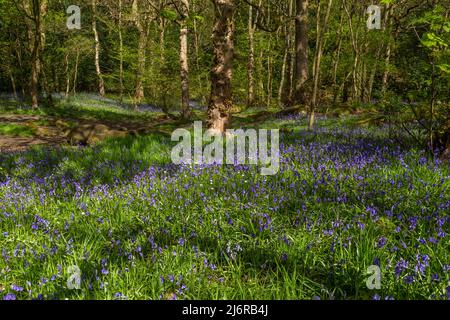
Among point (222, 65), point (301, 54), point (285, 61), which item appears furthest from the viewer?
point (285, 61)

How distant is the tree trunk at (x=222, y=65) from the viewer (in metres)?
8.88

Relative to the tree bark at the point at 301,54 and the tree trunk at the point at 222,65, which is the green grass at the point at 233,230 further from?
the tree bark at the point at 301,54

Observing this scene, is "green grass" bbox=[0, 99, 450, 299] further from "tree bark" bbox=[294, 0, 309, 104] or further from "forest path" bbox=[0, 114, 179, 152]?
"tree bark" bbox=[294, 0, 309, 104]

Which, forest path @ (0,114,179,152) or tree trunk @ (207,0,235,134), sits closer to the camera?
tree trunk @ (207,0,235,134)

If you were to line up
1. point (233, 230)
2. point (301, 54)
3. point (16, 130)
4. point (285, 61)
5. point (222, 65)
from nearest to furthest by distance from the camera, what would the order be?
1. point (233, 230)
2. point (222, 65)
3. point (16, 130)
4. point (301, 54)
5. point (285, 61)

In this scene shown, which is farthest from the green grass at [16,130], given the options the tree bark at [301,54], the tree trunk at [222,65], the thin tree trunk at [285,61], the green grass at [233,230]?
the thin tree trunk at [285,61]

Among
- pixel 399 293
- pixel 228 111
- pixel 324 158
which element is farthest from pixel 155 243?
pixel 228 111

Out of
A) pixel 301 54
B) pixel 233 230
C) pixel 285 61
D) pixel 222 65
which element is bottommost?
pixel 233 230

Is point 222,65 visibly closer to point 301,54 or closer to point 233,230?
point 233,230

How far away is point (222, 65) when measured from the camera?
9.02 meters

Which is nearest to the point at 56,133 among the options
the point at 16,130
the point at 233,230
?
the point at 16,130

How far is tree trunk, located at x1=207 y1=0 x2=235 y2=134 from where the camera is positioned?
8883 mm

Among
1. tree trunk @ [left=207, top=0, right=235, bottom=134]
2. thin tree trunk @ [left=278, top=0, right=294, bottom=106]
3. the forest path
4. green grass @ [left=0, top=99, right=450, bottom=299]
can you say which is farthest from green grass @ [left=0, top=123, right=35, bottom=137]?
thin tree trunk @ [left=278, top=0, right=294, bottom=106]
